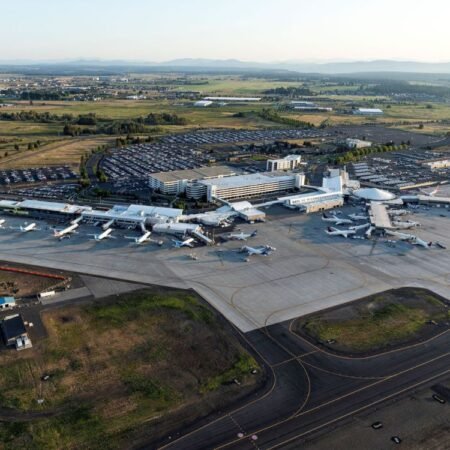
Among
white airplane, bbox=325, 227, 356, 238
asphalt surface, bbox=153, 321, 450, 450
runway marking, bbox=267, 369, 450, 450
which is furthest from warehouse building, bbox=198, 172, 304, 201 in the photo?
runway marking, bbox=267, 369, 450, 450

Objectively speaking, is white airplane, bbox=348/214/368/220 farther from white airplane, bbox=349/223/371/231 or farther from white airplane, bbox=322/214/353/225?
white airplane, bbox=349/223/371/231

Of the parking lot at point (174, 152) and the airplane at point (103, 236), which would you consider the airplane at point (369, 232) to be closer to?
the airplane at point (103, 236)

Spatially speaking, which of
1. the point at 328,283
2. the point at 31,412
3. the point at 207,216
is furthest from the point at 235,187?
the point at 31,412

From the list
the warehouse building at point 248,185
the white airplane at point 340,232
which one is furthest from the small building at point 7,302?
the white airplane at point 340,232

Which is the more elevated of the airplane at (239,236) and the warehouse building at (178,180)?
the warehouse building at (178,180)

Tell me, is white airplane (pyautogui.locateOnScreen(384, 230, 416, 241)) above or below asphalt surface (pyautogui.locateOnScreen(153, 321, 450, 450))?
above

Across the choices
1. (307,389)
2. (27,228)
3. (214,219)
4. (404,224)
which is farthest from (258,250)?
(27,228)
